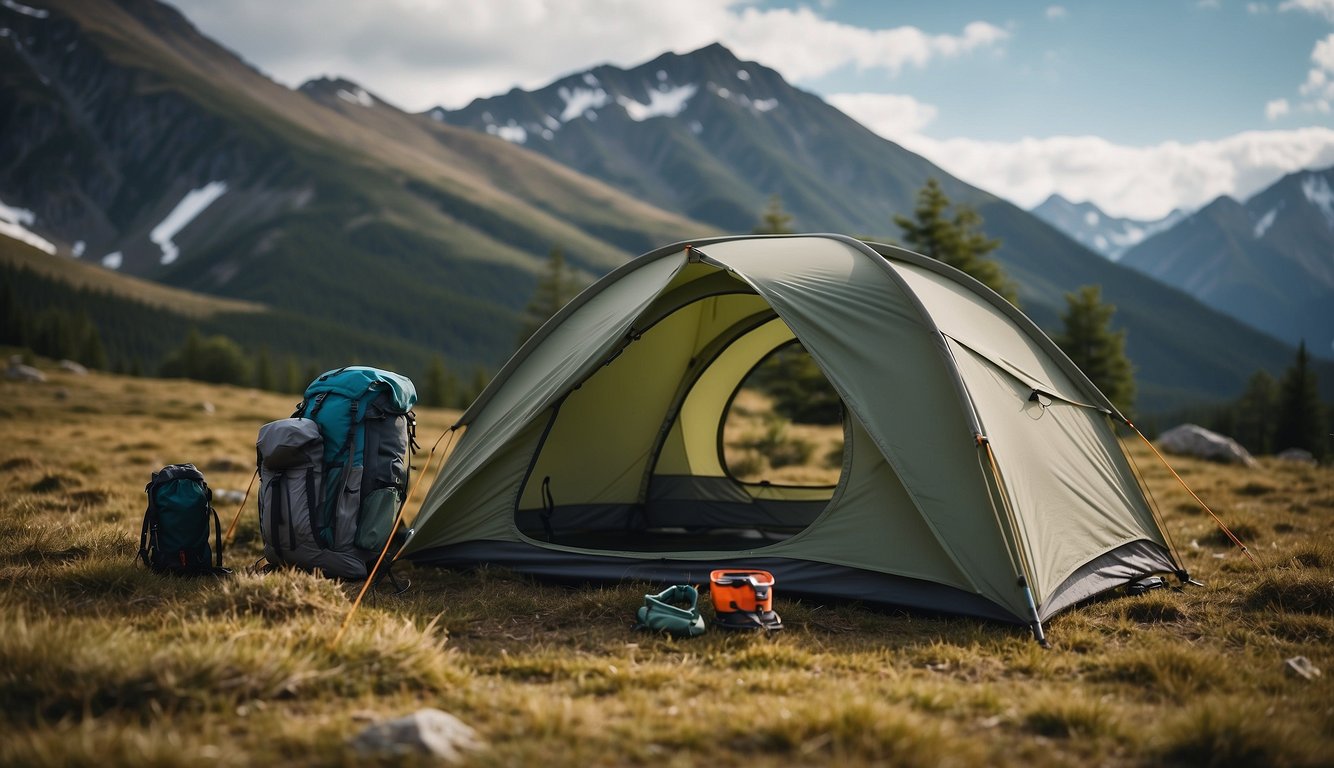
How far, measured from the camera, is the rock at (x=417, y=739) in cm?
340

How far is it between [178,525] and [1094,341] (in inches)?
1469

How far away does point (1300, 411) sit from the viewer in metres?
44.8

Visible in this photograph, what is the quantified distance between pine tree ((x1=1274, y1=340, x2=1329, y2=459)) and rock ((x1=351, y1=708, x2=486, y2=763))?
169 feet

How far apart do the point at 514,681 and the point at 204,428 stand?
18944 mm

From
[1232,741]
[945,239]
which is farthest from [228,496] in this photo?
[945,239]

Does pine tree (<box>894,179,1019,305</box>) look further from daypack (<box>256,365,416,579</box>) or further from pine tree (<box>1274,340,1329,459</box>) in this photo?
pine tree (<box>1274,340,1329,459</box>)

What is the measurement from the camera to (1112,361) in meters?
36.9

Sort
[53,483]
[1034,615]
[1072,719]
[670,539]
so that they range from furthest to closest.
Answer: [53,483] < [670,539] < [1034,615] < [1072,719]

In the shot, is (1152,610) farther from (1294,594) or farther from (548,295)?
(548,295)

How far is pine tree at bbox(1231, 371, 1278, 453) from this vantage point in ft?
201

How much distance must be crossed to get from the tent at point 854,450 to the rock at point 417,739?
320 cm

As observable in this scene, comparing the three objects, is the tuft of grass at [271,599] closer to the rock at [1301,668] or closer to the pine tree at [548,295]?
the rock at [1301,668]

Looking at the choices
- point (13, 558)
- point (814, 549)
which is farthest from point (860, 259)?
point (13, 558)

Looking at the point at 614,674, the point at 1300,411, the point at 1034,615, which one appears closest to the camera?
the point at 614,674
